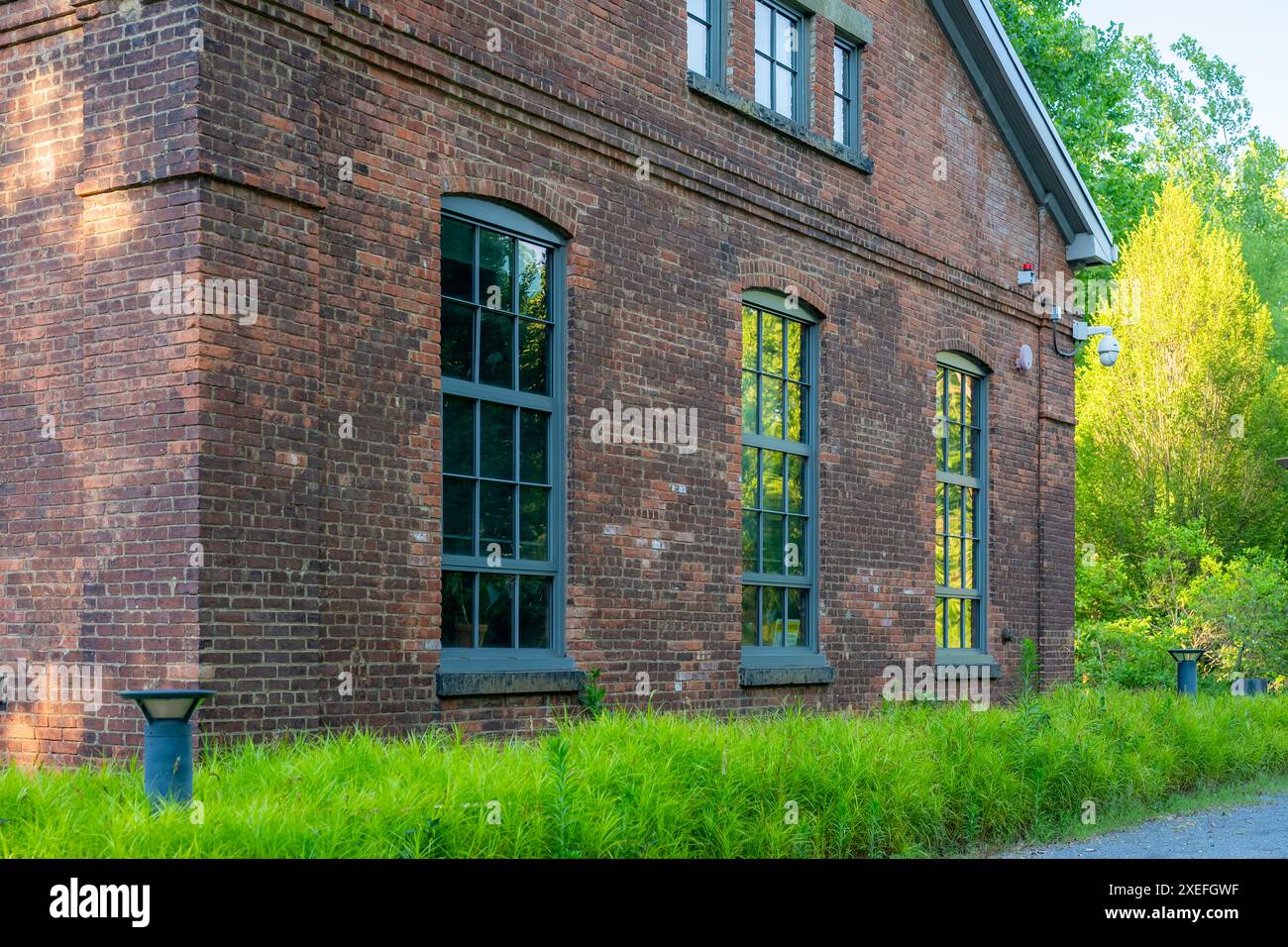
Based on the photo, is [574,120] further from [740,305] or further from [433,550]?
[433,550]

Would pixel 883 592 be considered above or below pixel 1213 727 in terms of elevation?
above

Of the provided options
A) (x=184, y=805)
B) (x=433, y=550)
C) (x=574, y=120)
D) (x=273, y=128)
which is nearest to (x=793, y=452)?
(x=574, y=120)

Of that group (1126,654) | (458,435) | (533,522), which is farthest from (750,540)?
(1126,654)

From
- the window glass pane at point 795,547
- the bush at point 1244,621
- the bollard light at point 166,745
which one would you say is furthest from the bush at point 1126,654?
the bollard light at point 166,745

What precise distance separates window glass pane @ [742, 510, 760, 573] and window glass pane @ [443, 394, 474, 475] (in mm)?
3424

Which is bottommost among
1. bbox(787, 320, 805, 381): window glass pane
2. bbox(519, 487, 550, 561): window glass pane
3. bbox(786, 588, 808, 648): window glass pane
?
bbox(786, 588, 808, 648): window glass pane

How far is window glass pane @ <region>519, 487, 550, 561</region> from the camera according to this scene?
10.7 m

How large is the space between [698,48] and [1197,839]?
730 cm

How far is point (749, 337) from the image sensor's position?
13.2 metres

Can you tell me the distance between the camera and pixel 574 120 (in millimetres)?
11078

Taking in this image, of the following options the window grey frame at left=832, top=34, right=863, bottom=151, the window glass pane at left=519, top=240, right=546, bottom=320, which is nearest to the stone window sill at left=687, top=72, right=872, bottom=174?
the window grey frame at left=832, top=34, right=863, bottom=151

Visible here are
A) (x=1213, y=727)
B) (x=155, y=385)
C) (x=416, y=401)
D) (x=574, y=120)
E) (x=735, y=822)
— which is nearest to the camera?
(x=735, y=822)

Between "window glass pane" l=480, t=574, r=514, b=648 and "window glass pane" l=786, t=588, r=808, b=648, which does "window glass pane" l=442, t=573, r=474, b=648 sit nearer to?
"window glass pane" l=480, t=574, r=514, b=648

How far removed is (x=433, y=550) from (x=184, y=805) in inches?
136
